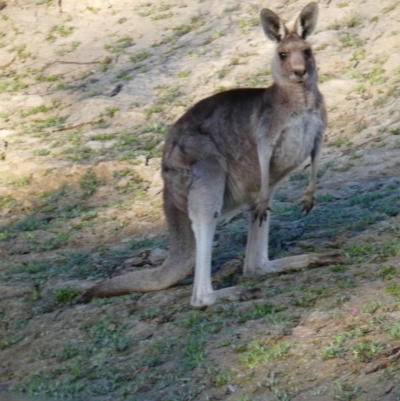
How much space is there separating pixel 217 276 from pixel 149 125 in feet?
10.9

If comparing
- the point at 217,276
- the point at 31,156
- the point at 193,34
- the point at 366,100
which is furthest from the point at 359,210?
the point at 193,34

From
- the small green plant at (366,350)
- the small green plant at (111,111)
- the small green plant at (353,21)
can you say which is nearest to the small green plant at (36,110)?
the small green plant at (111,111)

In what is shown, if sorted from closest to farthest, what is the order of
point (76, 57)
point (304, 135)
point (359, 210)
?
point (304, 135)
point (359, 210)
point (76, 57)

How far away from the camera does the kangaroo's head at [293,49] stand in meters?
6.23

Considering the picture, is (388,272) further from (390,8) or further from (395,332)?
(390,8)

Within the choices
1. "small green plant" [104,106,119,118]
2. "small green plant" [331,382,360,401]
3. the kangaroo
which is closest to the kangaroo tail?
the kangaroo

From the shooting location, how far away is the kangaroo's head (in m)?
6.23

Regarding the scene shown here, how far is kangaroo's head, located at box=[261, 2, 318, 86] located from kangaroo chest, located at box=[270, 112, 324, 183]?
227 millimetres

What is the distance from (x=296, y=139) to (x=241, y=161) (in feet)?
1.29

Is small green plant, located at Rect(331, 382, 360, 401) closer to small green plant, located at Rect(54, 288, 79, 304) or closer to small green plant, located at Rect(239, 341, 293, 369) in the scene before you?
small green plant, located at Rect(239, 341, 293, 369)

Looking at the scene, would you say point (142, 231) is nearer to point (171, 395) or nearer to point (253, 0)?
point (171, 395)

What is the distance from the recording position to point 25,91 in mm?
10812

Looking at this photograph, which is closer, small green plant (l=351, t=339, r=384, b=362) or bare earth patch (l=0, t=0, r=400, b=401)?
small green plant (l=351, t=339, r=384, b=362)

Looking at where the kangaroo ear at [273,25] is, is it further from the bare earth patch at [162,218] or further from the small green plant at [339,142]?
the small green plant at [339,142]
